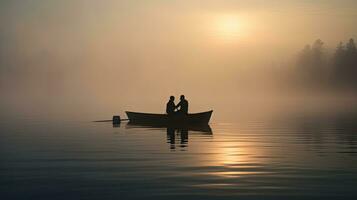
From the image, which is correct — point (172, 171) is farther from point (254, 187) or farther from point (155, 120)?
point (155, 120)

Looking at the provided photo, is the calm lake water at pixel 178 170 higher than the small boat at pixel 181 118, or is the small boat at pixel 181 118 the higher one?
the small boat at pixel 181 118

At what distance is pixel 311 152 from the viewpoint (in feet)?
82.4

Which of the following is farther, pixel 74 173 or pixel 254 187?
pixel 74 173

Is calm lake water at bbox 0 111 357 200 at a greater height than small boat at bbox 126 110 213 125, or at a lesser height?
lesser

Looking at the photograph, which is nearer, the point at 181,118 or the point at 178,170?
the point at 178,170

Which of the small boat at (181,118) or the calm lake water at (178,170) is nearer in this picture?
the calm lake water at (178,170)

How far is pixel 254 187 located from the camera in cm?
1512

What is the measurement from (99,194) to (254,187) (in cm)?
486

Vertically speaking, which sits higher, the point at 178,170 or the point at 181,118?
the point at 181,118

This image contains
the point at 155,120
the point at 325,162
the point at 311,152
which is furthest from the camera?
the point at 155,120

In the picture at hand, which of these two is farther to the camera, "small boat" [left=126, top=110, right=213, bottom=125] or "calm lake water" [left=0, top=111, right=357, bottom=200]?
"small boat" [left=126, top=110, right=213, bottom=125]

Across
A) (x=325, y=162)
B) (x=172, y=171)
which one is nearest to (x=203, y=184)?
(x=172, y=171)

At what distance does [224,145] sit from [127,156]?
7.90 meters

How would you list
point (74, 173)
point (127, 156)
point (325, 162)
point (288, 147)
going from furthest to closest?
point (288, 147)
point (127, 156)
point (325, 162)
point (74, 173)
